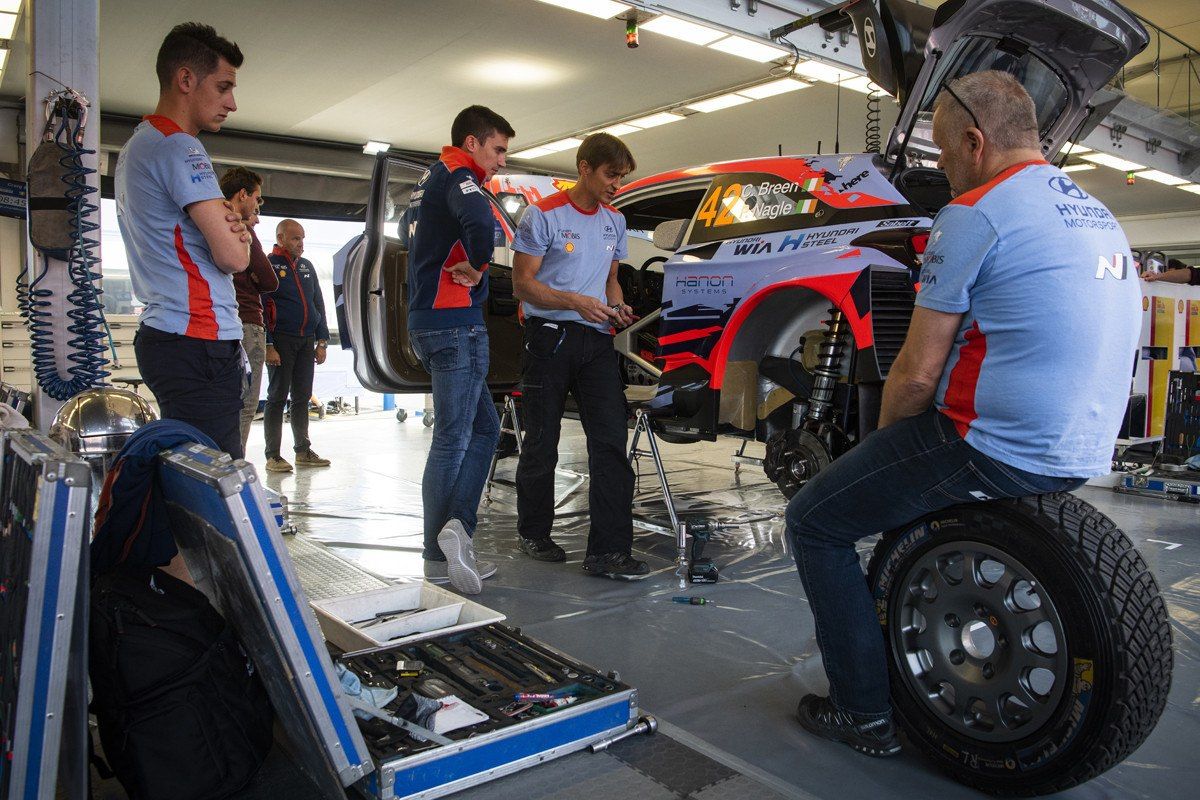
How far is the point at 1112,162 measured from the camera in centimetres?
1202

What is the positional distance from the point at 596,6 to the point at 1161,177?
10122 mm

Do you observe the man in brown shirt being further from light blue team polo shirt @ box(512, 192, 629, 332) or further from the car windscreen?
the car windscreen

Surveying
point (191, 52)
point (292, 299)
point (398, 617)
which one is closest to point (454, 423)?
point (398, 617)

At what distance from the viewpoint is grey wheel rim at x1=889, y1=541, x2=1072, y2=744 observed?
1803mm

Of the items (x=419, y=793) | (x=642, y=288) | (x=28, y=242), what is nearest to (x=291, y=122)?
(x=642, y=288)

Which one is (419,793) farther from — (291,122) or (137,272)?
(291,122)

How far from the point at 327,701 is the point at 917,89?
117 inches

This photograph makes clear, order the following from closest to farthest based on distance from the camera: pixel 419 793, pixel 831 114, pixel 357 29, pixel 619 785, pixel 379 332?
pixel 419 793
pixel 619 785
pixel 379 332
pixel 357 29
pixel 831 114

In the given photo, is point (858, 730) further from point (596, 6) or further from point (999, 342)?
point (596, 6)

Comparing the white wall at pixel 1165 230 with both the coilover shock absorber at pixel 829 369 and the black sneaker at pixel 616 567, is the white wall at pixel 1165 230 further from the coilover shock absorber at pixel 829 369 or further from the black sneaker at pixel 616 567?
the black sneaker at pixel 616 567

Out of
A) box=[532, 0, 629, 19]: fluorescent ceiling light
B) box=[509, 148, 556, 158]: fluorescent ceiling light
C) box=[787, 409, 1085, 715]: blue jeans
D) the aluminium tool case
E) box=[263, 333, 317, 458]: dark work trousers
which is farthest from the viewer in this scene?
box=[509, 148, 556, 158]: fluorescent ceiling light

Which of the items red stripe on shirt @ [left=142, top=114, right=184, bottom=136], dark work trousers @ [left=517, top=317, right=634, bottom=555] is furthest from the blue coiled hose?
dark work trousers @ [left=517, top=317, right=634, bottom=555]

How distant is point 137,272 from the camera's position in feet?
7.66

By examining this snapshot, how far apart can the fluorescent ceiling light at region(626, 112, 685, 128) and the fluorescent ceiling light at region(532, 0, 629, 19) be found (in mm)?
4091
